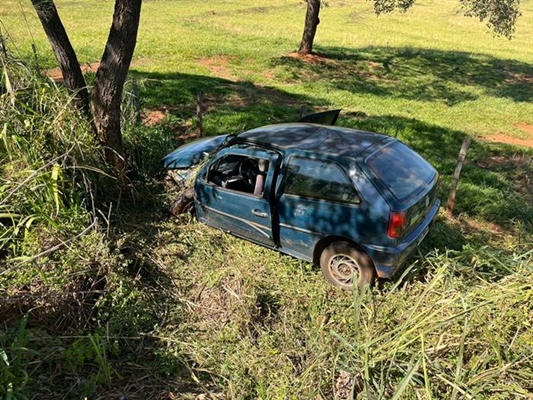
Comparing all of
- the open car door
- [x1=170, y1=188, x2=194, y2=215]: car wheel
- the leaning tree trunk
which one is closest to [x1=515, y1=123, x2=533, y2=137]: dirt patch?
the open car door

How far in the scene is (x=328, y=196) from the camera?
174 inches

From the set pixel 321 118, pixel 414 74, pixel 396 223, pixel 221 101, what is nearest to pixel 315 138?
pixel 396 223

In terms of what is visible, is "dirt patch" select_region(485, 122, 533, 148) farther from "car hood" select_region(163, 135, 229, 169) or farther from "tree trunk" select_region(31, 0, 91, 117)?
"tree trunk" select_region(31, 0, 91, 117)

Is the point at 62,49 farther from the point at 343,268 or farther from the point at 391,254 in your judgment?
the point at 391,254

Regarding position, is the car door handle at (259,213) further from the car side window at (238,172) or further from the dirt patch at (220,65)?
the dirt patch at (220,65)

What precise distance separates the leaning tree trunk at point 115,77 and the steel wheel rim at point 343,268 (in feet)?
10.4

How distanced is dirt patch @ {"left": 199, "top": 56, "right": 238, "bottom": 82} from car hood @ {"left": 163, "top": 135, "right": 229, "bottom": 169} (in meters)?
8.00

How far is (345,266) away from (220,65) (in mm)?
13109

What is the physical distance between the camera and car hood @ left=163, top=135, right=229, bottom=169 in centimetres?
630

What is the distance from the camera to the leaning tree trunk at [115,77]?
539 centimetres

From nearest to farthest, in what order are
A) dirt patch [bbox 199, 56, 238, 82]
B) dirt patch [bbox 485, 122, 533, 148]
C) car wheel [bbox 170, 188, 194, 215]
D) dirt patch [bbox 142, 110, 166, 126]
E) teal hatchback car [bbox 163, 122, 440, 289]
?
teal hatchback car [bbox 163, 122, 440, 289], car wheel [bbox 170, 188, 194, 215], dirt patch [bbox 142, 110, 166, 126], dirt patch [bbox 485, 122, 533, 148], dirt patch [bbox 199, 56, 238, 82]

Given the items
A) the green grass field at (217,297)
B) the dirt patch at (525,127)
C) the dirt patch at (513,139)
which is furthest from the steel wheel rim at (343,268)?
the dirt patch at (525,127)

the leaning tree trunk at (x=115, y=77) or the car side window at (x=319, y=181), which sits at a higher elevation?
the leaning tree trunk at (x=115, y=77)

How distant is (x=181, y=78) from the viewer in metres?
13.0
